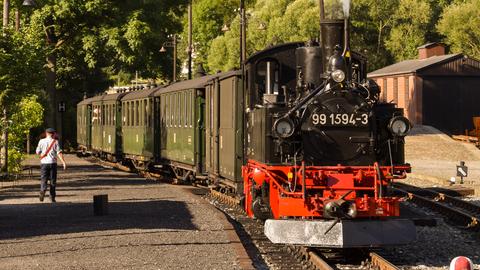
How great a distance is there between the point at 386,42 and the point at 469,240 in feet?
196

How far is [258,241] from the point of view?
47.9 feet

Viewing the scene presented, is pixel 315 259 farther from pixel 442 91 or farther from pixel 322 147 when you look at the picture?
pixel 442 91

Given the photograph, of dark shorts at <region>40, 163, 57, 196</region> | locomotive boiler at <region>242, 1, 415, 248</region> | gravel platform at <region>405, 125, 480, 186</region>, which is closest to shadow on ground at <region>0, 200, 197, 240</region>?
dark shorts at <region>40, 163, 57, 196</region>

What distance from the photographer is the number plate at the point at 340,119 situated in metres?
12.5

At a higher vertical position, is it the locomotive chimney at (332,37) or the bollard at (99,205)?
the locomotive chimney at (332,37)

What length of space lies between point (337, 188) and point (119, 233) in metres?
4.15

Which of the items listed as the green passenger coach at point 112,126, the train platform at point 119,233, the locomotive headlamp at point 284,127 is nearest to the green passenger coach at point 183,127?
the train platform at point 119,233

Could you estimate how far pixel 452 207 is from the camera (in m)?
20.0

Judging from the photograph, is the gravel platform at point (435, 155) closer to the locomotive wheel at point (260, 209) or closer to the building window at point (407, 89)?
the building window at point (407, 89)

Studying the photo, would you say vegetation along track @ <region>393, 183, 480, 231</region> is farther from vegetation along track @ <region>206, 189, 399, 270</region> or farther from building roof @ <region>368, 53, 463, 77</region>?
building roof @ <region>368, 53, 463, 77</region>

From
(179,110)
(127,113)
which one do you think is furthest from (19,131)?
(179,110)

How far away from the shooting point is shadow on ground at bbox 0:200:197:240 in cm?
1541

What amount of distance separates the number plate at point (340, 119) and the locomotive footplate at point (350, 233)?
1447 millimetres

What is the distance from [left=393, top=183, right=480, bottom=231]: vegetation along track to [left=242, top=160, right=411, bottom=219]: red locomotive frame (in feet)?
15.4
